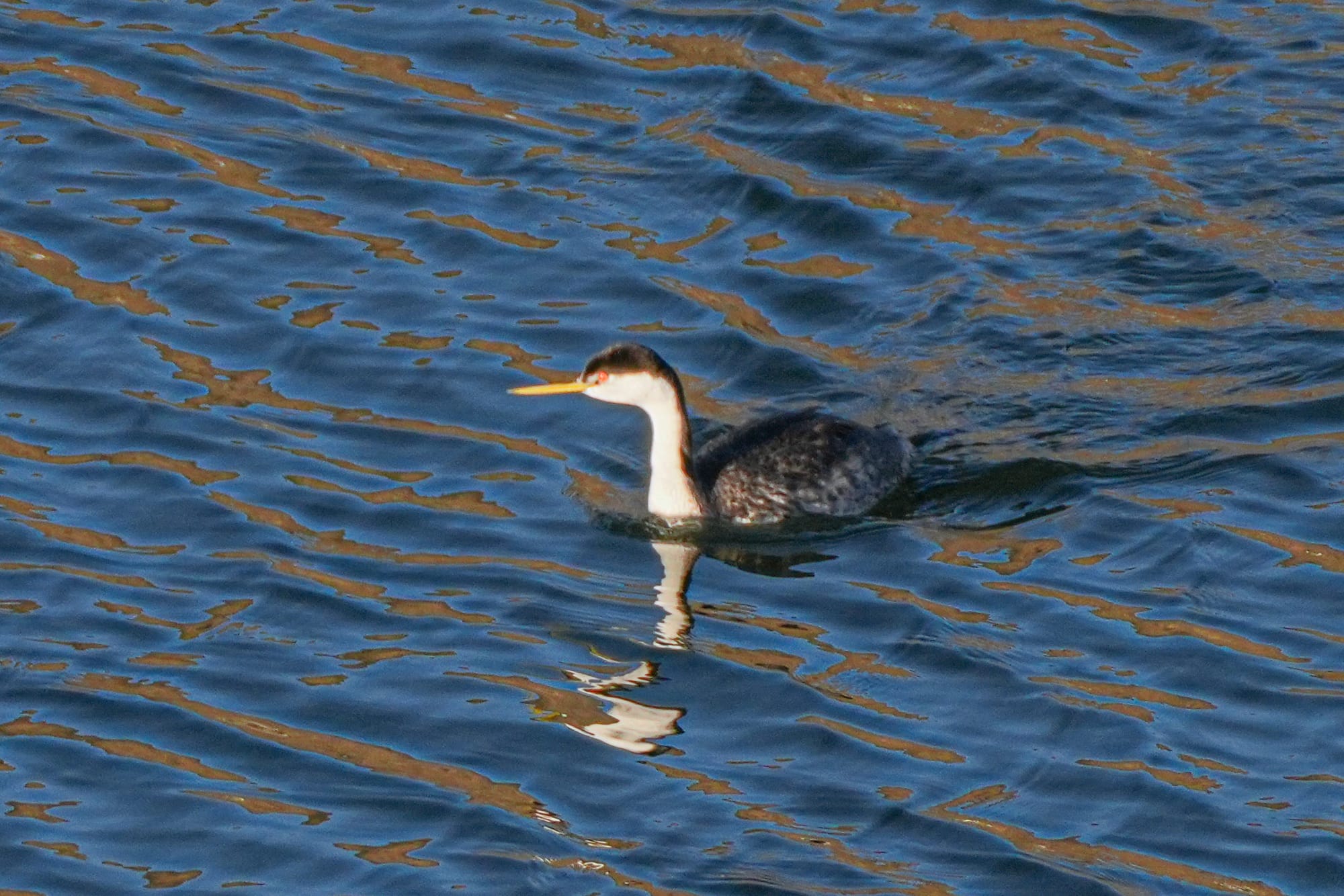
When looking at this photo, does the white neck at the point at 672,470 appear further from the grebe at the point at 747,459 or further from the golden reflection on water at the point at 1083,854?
the golden reflection on water at the point at 1083,854

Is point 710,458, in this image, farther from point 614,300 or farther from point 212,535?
point 212,535

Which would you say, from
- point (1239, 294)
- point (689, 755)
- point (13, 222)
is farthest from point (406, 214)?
point (689, 755)

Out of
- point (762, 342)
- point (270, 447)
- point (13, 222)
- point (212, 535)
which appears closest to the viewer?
point (212, 535)

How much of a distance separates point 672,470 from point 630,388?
54 centimetres

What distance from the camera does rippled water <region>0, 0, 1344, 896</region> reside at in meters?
8.96

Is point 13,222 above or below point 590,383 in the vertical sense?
above

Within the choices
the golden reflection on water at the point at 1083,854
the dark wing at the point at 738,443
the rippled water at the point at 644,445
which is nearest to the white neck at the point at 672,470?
the dark wing at the point at 738,443

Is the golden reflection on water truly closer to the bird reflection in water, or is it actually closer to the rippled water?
the rippled water

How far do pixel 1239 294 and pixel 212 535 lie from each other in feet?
20.8

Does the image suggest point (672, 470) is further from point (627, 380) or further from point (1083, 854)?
point (1083, 854)

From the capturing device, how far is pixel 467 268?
13.9 meters

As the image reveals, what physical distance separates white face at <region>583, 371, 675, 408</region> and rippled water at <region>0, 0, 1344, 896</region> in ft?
2.19

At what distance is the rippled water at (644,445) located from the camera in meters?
8.96

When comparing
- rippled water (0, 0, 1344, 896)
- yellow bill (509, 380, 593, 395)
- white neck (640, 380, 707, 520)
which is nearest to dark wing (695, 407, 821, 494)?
white neck (640, 380, 707, 520)
